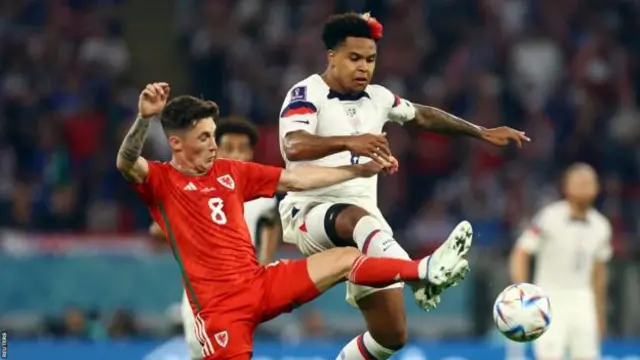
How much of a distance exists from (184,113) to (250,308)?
1174 millimetres

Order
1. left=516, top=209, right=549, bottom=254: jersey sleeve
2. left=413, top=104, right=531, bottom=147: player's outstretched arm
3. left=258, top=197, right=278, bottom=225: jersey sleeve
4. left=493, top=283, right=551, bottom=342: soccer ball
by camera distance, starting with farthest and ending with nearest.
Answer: left=516, top=209, right=549, bottom=254: jersey sleeve → left=258, top=197, right=278, bottom=225: jersey sleeve → left=413, top=104, right=531, bottom=147: player's outstretched arm → left=493, top=283, right=551, bottom=342: soccer ball

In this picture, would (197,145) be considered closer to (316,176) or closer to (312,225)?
(316,176)

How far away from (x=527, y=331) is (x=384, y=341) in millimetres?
999

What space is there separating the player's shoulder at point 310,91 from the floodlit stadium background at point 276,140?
16.6ft

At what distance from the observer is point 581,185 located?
45.2 feet

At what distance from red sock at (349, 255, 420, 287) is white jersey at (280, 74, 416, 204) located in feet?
2.82

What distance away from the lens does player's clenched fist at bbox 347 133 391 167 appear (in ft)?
28.7

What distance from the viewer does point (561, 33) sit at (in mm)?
19266

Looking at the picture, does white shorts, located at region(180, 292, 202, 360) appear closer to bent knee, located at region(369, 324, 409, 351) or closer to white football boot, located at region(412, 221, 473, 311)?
bent knee, located at region(369, 324, 409, 351)

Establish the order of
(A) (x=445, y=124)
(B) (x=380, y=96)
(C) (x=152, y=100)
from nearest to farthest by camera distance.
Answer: (C) (x=152, y=100) < (B) (x=380, y=96) < (A) (x=445, y=124)

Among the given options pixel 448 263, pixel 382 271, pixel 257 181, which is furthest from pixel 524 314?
pixel 257 181

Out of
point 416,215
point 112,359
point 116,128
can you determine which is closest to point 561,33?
point 416,215

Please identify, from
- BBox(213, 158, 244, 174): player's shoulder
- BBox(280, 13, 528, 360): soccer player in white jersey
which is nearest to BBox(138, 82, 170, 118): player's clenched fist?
BBox(213, 158, 244, 174): player's shoulder

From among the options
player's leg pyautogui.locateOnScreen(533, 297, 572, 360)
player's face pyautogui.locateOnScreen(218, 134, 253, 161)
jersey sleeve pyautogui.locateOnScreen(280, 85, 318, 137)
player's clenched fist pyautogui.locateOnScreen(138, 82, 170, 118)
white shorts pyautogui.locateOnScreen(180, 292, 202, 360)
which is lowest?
player's leg pyautogui.locateOnScreen(533, 297, 572, 360)
